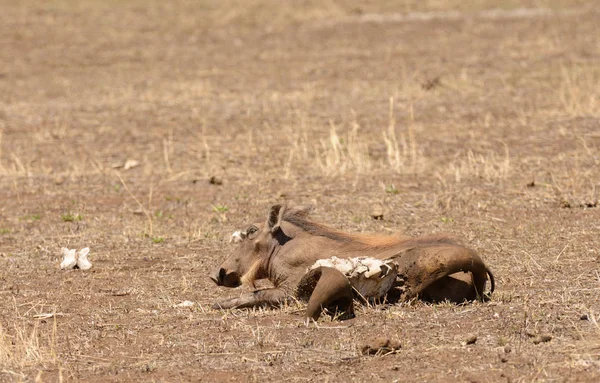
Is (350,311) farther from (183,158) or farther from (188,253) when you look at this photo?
(183,158)

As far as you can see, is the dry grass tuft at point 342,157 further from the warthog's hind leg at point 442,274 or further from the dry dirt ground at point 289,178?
the warthog's hind leg at point 442,274

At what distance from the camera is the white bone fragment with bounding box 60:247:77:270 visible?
8531 millimetres

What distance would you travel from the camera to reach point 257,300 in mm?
7117

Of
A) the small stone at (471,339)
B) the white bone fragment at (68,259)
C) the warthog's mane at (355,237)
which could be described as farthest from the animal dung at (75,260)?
the small stone at (471,339)

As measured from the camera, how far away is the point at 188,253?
29.4ft

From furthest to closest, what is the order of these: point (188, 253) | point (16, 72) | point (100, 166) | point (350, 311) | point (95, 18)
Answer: point (95, 18) < point (16, 72) < point (100, 166) < point (188, 253) < point (350, 311)

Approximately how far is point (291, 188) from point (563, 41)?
11.6 metres

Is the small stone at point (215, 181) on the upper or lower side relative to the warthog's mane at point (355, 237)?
lower

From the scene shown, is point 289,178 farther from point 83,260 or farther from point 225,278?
point 225,278

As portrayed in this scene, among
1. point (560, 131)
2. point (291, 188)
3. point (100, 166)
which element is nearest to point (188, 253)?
point (291, 188)

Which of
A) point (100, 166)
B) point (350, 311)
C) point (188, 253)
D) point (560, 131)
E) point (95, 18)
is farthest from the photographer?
point (95, 18)

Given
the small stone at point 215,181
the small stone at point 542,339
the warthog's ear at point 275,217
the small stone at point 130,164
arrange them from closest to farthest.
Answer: the small stone at point 542,339 < the warthog's ear at point 275,217 < the small stone at point 215,181 < the small stone at point 130,164

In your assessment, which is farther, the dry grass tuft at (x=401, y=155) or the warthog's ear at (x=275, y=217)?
the dry grass tuft at (x=401, y=155)

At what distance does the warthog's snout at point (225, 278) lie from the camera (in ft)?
24.8
